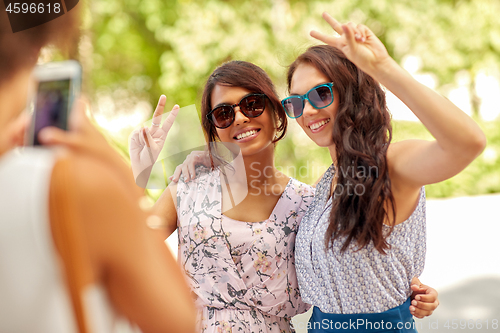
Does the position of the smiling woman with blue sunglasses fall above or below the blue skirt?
above

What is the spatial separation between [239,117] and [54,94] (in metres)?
1.63

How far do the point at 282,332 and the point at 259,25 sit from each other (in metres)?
7.34

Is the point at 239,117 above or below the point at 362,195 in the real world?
above

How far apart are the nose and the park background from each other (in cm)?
487

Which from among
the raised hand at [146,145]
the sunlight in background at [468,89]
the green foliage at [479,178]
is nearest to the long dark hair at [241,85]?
the raised hand at [146,145]

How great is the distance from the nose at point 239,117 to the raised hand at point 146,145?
40cm

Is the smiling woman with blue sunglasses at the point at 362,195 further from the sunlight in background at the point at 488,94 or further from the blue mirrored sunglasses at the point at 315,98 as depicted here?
the sunlight in background at the point at 488,94

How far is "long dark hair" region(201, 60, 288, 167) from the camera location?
7.45 feet

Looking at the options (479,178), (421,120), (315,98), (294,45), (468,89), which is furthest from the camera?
(468,89)

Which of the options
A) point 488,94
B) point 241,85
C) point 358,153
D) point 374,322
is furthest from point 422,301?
point 488,94

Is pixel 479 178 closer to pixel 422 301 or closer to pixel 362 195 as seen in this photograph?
pixel 422 301

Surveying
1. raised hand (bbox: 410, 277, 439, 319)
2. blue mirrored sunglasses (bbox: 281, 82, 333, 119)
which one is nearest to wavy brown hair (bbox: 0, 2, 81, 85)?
blue mirrored sunglasses (bbox: 281, 82, 333, 119)

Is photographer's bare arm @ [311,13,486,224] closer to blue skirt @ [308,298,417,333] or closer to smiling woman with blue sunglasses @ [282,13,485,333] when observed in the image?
smiling woman with blue sunglasses @ [282,13,485,333]

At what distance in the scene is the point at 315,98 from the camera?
203 centimetres
